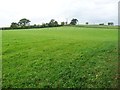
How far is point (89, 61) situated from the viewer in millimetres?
21625

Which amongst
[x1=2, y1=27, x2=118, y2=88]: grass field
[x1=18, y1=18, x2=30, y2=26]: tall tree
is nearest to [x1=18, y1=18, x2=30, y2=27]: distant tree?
[x1=18, y1=18, x2=30, y2=26]: tall tree

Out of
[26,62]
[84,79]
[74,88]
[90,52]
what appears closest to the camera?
[74,88]

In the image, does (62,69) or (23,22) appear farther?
(23,22)

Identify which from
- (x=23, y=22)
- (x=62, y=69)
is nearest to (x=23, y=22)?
(x=23, y=22)

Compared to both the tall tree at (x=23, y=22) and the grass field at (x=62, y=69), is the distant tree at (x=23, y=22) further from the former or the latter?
the grass field at (x=62, y=69)

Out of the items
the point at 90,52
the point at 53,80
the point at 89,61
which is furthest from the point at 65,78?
the point at 90,52

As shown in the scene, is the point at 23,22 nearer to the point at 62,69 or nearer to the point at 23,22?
the point at 23,22

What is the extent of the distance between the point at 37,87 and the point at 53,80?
1.38 metres

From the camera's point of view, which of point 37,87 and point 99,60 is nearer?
point 37,87

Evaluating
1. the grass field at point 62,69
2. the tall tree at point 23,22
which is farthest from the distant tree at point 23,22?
the grass field at point 62,69

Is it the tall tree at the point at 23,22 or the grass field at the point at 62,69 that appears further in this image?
the tall tree at the point at 23,22

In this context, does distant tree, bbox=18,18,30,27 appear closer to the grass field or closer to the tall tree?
the tall tree

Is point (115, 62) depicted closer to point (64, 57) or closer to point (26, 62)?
point (64, 57)

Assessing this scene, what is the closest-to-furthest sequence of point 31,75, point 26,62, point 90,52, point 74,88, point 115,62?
point 74,88, point 31,75, point 115,62, point 26,62, point 90,52
